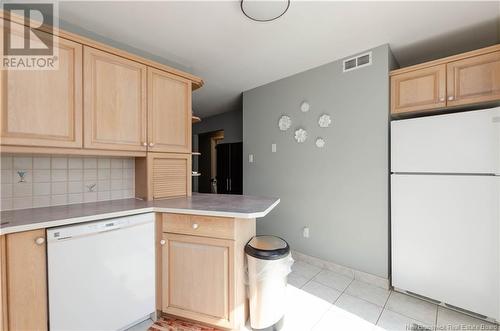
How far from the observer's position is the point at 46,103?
1.46m

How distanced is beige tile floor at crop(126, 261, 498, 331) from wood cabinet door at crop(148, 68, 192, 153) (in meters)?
1.51

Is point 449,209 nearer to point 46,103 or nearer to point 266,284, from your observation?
point 266,284

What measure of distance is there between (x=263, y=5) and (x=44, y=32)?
1505 millimetres

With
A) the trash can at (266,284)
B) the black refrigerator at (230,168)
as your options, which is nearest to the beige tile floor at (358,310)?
the trash can at (266,284)

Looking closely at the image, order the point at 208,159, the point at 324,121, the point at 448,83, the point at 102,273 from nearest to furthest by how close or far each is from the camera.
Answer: the point at 102,273, the point at 448,83, the point at 324,121, the point at 208,159

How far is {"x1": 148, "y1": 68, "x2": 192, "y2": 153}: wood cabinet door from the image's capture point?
77.5 inches

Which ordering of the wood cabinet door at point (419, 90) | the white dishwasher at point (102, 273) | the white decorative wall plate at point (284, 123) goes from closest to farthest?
the white dishwasher at point (102, 273), the wood cabinet door at point (419, 90), the white decorative wall plate at point (284, 123)

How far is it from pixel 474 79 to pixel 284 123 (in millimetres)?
1813

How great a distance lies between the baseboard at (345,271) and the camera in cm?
211

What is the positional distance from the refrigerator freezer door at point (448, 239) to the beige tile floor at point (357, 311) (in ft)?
0.37

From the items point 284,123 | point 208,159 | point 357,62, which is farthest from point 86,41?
point 208,159

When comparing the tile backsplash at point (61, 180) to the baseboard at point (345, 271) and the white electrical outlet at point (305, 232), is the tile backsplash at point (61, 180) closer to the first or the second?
the white electrical outlet at point (305, 232)

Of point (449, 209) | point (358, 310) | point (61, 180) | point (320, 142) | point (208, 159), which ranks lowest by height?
point (358, 310)

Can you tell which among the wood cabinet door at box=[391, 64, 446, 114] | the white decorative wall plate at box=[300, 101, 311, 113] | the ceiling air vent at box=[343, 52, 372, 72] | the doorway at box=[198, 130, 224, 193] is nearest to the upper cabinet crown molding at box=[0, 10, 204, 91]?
the white decorative wall plate at box=[300, 101, 311, 113]
